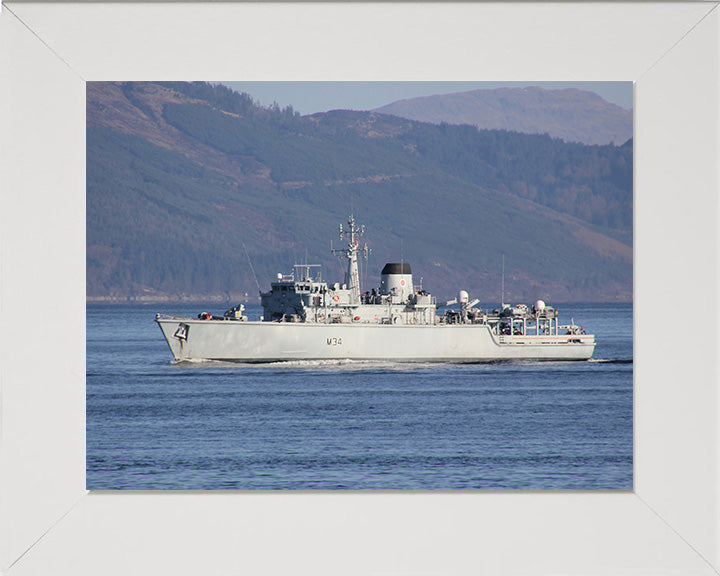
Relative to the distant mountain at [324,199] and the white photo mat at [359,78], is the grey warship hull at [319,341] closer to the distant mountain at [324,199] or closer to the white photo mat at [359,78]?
the white photo mat at [359,78]

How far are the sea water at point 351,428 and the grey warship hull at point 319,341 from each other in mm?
435

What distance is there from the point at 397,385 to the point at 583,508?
18303 mm

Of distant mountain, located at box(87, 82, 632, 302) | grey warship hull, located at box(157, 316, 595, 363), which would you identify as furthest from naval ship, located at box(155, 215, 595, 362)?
distant mountain, located at box(87, 82, 632, 302)

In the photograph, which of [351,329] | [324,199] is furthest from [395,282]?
[324,199]

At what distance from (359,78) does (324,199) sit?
13061cm

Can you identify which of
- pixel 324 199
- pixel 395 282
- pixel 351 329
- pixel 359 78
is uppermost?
pixel 324 199

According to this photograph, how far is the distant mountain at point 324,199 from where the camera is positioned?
120 m

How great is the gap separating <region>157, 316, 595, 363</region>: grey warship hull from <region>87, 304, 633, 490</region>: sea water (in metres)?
0.44

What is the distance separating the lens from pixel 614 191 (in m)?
146

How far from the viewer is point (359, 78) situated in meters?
Result: 6.22

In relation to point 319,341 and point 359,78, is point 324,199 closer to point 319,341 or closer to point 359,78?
point 319,341

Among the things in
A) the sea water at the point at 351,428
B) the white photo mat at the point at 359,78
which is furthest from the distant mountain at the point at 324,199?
the white photo mat at the point at 359,78

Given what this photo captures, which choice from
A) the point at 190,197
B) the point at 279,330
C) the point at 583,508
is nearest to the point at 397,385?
the point at 279,330
